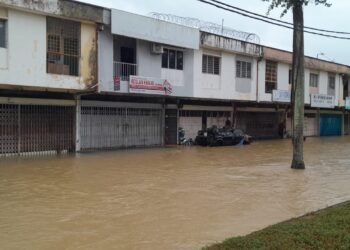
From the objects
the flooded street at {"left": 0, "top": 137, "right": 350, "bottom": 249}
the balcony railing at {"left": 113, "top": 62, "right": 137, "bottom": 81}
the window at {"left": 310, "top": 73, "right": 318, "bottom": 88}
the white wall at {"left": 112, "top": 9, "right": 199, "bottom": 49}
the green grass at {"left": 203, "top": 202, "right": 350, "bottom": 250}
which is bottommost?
the flooded street at {"left": 0, "top": 137, "right": 350, "bottom": 249}

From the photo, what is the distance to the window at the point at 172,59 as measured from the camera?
84.4 ft

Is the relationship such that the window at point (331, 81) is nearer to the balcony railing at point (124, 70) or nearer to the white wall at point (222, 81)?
the white wall at point (222, 81)

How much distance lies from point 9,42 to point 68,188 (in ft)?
28.1

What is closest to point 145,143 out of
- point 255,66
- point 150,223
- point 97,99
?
point 97,99

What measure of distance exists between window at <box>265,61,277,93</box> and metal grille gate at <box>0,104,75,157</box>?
15987 mm

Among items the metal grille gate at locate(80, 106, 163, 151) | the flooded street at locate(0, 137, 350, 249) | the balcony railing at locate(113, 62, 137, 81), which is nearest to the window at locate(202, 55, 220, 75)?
the metal grille gate at locate(80, 106, 163, 151)

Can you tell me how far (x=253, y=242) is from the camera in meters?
6.23

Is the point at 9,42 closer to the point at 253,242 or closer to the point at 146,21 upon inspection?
the point at 146,21

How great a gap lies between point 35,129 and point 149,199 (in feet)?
37.3

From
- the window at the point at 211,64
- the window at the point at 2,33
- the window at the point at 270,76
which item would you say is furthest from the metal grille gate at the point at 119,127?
the window at the point at 270,76

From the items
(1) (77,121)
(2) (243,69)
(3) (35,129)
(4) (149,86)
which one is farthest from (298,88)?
(2) (243,69)

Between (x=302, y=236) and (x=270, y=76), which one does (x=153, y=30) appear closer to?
(x=270, y=76)

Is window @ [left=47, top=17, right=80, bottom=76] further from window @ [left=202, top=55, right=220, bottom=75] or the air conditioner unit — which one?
window @ [left=202, top=55, right=220, bottom=75]

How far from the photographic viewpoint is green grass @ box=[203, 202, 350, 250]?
20.0 ft
